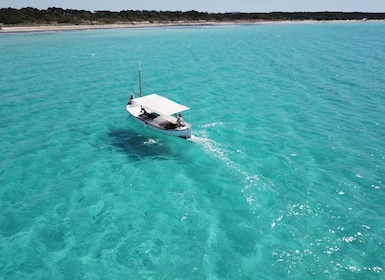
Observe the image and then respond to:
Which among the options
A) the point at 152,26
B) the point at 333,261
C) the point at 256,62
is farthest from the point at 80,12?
the point at 333,261

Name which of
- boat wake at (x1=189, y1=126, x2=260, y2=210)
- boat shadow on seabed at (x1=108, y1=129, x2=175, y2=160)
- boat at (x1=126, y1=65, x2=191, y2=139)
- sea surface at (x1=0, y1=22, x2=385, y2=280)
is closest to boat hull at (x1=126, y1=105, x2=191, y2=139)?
boat at (x1=126, y1=65, x2=191, y2=139)

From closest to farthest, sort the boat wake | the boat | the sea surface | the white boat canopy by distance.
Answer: the sea surface
the boat wake
the boat
the white boat canopy

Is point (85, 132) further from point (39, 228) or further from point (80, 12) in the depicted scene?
point (80, 12)

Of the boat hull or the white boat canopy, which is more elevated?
the white boat canopy

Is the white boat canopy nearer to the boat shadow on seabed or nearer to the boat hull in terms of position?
the boat hull

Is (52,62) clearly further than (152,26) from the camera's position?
No

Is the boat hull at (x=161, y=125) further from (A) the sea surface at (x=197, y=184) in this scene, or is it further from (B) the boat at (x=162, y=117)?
(A) the sea surface at (x=197, y=184)

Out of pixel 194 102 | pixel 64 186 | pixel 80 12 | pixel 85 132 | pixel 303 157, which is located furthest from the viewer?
pixel 80 12

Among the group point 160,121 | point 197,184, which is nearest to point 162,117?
point 160,121

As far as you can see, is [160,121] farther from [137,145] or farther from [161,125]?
[137,145]
